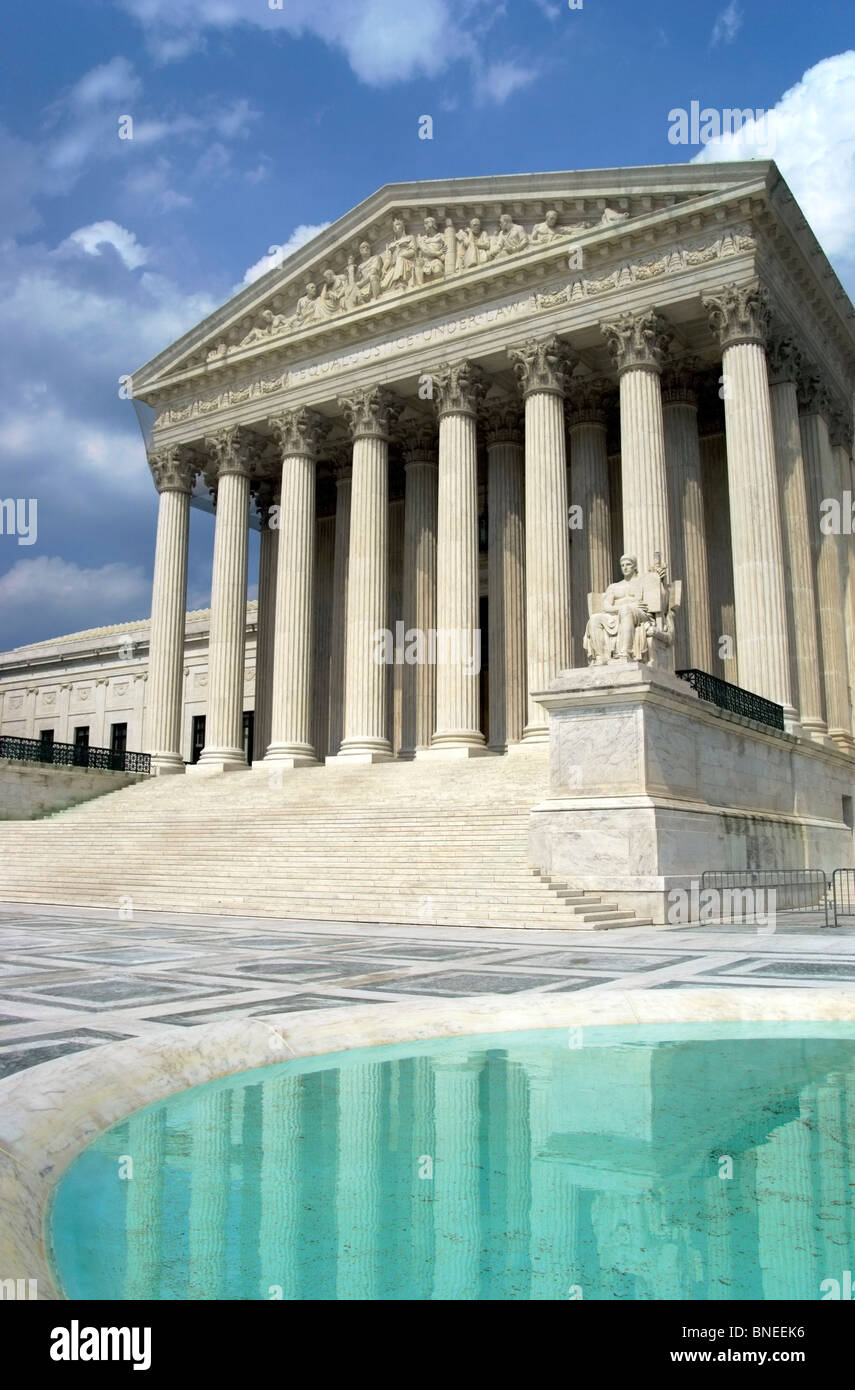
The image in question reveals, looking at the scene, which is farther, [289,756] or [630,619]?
[289,756]

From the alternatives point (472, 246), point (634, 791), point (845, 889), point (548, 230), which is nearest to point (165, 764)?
point (472, 246)

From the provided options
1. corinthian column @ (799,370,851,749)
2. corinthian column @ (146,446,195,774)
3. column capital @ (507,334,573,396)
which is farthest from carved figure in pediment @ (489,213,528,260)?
corinthian column @ (146,446,195,774)

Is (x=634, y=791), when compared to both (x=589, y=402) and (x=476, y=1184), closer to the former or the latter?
(x=476, y=1184)

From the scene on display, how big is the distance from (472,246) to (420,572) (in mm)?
11302

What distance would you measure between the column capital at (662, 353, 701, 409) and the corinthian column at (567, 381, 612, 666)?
2.40 m

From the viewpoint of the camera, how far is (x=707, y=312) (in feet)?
100

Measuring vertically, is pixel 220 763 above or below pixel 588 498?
below

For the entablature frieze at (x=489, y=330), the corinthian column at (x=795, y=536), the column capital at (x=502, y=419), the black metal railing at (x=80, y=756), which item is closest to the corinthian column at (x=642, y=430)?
the entablature frieze at (x=489, y=330)

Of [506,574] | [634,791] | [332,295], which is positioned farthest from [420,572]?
[634,791]

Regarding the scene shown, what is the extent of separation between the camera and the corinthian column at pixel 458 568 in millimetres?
32688

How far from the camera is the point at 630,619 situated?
21094 mm

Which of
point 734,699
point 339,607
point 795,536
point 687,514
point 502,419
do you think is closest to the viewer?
point 734,699

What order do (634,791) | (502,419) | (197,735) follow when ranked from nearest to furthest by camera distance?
1. (634,791)
2. (502,419)
3. (197,735)

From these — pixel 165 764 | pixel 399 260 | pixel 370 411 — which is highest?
pixel 399 260
